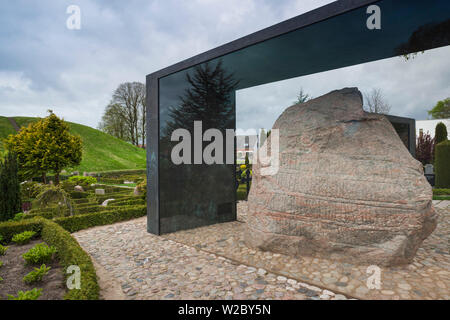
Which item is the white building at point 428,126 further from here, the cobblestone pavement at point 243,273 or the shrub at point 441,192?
the shrub at point 441,192

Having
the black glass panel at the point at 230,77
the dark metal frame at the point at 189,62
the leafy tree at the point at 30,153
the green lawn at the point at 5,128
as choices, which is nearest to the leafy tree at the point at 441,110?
the black glass panel at the point at 230,77

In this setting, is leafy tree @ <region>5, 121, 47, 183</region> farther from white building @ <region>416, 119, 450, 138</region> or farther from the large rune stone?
white building @ <region>416, 119, 450, 138</region>

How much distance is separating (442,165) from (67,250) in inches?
516

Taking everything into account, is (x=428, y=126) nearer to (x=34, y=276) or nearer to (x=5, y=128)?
(x=34, y=276)

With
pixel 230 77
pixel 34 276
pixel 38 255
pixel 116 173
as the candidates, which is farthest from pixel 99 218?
pixel 116 173

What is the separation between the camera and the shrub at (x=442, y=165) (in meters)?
9.66

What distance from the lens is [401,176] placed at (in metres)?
4.46

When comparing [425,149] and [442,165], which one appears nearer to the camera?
[442,165]

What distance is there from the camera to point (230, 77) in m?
7.52

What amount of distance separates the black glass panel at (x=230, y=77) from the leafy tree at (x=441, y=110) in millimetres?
1602

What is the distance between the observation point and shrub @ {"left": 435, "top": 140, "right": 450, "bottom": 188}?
380 inches

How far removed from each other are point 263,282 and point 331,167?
250 cm

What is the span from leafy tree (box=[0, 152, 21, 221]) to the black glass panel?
15.7 feet

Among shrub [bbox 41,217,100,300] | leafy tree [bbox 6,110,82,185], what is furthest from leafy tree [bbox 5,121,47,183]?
shrub [bbox 41,217,100,300]
